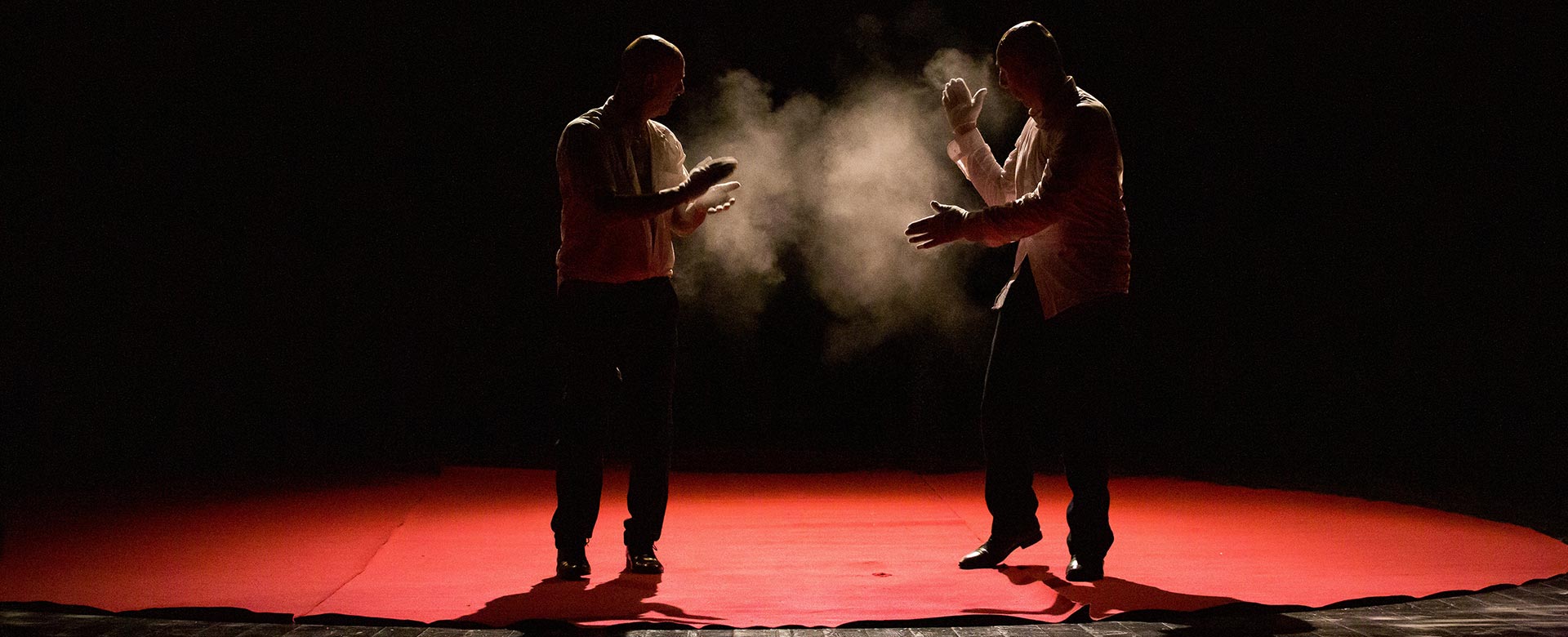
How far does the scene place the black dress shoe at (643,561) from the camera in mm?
2424

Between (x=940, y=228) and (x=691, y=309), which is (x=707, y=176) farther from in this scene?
(x=691, y=309)

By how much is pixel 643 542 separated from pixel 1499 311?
Answer: 408cm

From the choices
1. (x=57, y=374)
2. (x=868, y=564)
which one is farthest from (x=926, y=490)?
(x=57, y=374)

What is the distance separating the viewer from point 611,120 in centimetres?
244

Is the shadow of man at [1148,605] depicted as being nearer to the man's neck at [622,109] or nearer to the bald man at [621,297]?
the bald man at [621,297]

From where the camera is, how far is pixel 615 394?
8.09ft

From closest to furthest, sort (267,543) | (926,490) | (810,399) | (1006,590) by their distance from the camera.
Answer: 1. (1006,590)
2. (267,543)
3. (926,490)
4. (810,399)

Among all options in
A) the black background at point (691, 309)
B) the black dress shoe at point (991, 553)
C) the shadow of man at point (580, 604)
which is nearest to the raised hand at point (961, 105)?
the black dress shoe at point (991, 553)

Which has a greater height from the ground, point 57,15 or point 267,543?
point 57,15

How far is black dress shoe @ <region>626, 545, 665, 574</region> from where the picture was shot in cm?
242

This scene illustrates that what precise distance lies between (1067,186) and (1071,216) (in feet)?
0.26

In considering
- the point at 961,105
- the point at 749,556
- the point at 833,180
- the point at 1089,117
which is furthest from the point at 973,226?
the point at 833,180

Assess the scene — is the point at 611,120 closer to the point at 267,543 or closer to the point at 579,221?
the point at 579,221

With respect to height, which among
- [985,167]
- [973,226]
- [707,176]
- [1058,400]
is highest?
[985,167]
